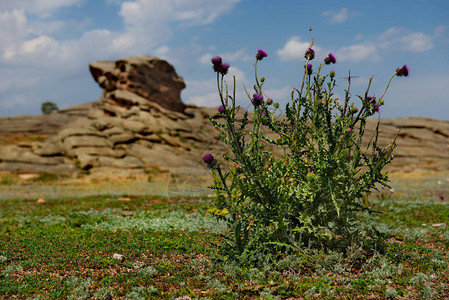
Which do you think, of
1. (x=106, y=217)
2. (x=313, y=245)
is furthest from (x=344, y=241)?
(x=106, y=217)

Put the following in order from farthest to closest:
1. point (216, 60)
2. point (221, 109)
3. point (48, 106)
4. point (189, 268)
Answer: point (48, 106) < point (189, 268) < point (221, 109) < point (216, 60)

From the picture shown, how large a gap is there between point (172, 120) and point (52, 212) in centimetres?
3702

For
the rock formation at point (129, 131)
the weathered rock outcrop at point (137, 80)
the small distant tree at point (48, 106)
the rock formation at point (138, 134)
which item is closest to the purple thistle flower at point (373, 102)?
the rock formation at point (138, 134)

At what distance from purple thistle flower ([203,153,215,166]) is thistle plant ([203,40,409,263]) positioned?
0.06 ft

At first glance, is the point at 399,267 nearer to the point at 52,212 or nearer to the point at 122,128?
the point at 52,212

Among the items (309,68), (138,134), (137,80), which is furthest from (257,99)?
(137,80)

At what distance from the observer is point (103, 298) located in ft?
18.3

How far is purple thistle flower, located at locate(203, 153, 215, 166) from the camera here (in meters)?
6.30

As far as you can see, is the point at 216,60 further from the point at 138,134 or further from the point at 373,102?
the point at 138,134

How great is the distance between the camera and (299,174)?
22.5 ft

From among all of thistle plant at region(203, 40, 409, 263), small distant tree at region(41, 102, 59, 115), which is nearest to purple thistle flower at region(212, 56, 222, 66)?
thistle plant at region(203, 40, 409, 263)

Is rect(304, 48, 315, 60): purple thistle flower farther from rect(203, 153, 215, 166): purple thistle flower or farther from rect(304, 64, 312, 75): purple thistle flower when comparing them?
rect(203, 153, 215, 166): purple thistle flower

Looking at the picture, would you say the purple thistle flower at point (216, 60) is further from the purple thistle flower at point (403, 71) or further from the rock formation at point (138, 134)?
the rock formation at point (138, 134)

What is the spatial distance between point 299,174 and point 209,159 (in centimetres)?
171
